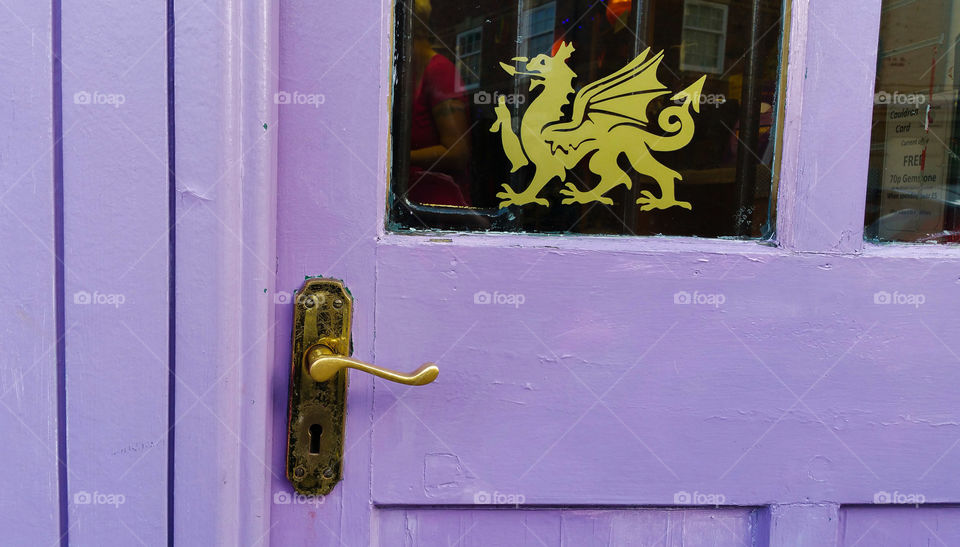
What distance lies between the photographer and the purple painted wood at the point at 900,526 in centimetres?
88

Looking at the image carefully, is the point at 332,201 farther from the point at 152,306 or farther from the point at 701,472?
the point at 701,472

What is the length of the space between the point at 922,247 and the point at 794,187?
21cm

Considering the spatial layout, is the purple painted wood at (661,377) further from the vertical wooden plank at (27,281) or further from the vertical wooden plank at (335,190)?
the vertical wooden plank at (27,281)

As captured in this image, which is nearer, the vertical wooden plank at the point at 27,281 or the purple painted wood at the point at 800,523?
the vertical wooden plank at the point at 27,281

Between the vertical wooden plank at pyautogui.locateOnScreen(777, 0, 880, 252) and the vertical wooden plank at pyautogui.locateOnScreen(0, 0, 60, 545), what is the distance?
86cm

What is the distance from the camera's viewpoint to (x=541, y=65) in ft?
2.71
